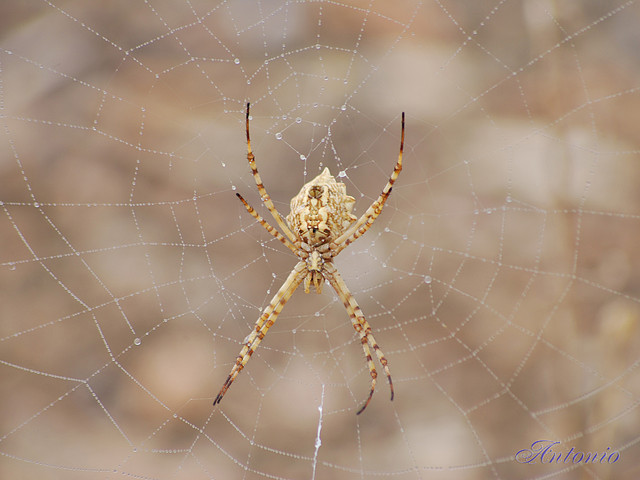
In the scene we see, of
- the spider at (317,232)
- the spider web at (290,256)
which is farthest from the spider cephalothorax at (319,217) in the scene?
the spider web at (290,256)

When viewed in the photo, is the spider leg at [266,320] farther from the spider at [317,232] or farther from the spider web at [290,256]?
the spider web at [290,256]

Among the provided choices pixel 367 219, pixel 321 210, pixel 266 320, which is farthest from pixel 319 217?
pixel 266 320

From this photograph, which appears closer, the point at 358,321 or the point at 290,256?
the point at 358,321

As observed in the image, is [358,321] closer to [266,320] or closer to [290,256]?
[266,320]

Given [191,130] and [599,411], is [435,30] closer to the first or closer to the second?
[191,130]

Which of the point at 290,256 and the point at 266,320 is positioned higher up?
the point at 290,256

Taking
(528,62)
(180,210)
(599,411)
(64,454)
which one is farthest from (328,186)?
(64,454)
